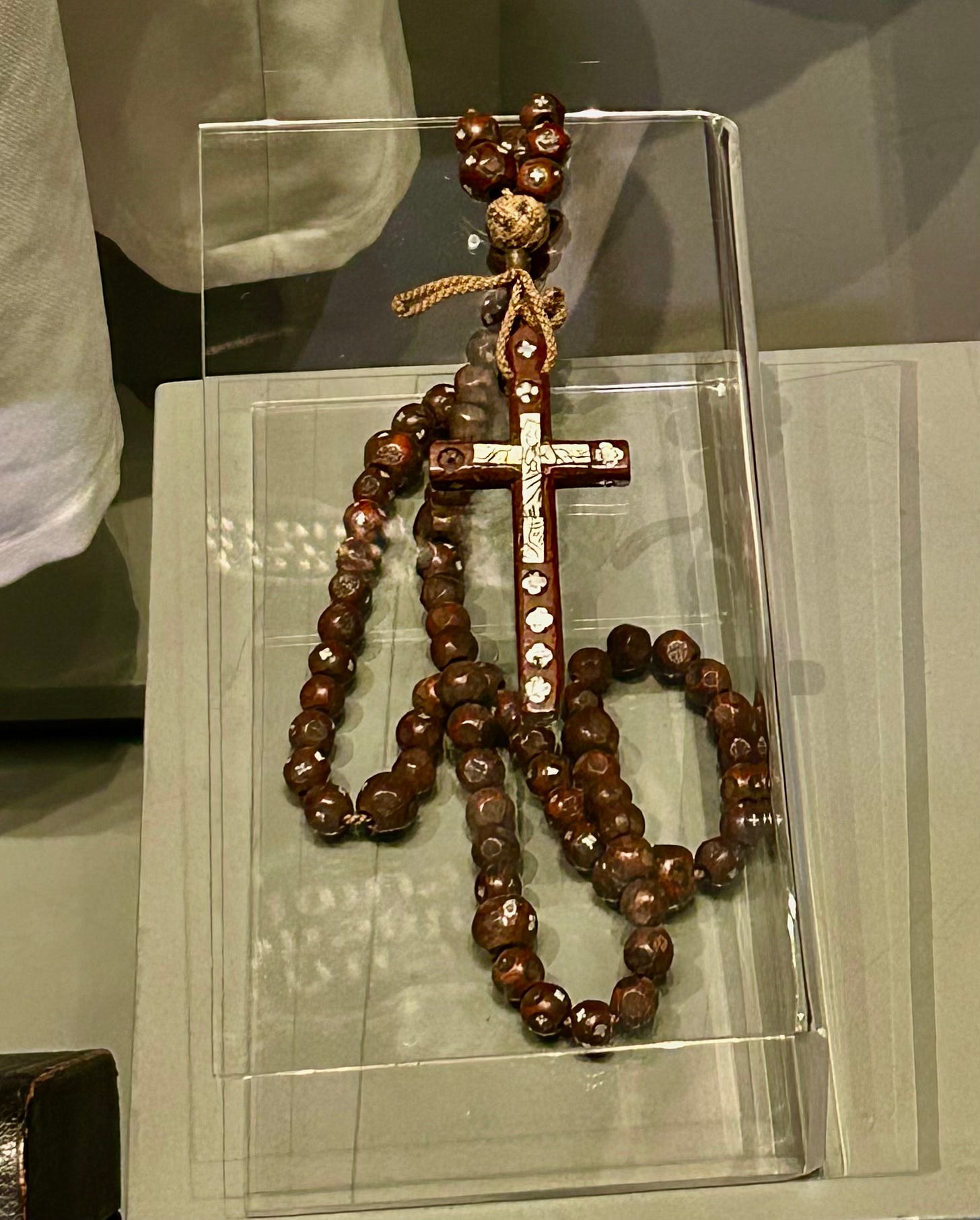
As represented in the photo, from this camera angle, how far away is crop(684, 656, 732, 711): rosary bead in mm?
654

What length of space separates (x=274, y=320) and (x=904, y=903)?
433mm

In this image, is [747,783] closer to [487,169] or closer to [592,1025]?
[592,1025]

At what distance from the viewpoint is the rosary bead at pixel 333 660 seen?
2.19 ft

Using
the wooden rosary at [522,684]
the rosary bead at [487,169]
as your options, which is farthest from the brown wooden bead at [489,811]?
the rosary bead at [487,169]

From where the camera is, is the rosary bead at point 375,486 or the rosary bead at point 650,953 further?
the rosary bead at point 375,486

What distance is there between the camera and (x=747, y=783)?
62 cm

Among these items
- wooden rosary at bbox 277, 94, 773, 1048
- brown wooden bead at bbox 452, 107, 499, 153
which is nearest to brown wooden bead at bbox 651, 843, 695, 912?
wooden rosary at bbox 277, 94, 773, 1048

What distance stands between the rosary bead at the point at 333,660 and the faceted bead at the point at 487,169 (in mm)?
230

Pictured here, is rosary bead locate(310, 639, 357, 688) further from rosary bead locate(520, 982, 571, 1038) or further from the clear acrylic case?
rosary bead locate(520, 982, 571, 1038)

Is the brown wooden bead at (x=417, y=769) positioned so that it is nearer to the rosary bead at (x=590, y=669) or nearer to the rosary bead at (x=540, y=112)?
the rosary bead at (x=590, y=669)

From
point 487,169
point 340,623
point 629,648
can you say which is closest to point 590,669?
point 629,648

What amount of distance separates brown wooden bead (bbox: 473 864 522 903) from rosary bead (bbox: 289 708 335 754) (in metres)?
0.10

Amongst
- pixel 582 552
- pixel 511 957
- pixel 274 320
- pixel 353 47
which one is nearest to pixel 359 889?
pixel 511 957

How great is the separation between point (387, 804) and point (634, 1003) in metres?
0.14
